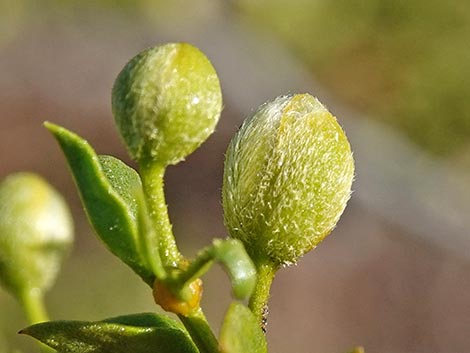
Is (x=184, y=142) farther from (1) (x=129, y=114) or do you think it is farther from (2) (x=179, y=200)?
(2) (x=179, y=200)

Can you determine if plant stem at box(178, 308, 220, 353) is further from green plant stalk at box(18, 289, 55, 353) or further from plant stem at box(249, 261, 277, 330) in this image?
green plant stalk at box(18, 289, 55, 353)

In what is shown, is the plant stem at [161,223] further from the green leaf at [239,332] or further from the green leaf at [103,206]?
the green leaf at [239,332]

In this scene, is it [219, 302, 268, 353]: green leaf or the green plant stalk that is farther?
the green plant stalk

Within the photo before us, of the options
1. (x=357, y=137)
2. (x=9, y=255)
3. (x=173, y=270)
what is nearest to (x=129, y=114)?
(x=173, y=270)

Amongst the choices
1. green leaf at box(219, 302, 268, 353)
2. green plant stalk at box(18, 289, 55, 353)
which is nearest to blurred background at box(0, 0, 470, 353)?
green plant stalk at box(18, 289, 55, 353)

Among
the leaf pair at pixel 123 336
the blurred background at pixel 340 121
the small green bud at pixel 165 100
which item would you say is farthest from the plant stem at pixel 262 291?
the blurred background at pixel 340 121

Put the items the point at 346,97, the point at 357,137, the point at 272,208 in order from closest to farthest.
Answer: the point at 272,208 → the point at 357,137 → the point at 346,97
